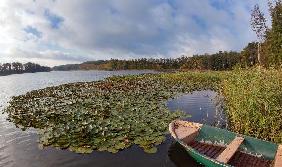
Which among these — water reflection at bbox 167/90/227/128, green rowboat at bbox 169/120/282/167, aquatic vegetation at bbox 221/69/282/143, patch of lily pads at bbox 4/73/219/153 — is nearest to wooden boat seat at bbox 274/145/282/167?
green rowboat at bbox 169/120/282/167

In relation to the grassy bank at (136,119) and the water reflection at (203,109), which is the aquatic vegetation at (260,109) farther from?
the water reflection at (203,109)

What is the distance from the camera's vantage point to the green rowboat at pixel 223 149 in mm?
8742

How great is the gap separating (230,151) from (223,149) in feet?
4.10

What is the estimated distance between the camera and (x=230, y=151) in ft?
29.5

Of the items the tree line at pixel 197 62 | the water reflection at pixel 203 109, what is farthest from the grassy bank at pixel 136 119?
the tree line at pixel 197 62

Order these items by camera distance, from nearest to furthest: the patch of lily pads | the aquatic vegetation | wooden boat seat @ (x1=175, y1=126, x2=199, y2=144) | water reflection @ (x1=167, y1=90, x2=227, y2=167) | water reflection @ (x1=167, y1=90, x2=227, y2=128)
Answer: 1. wooden boat seat @ (x1=175, y1=126, x2=199, y2=144)
2. the aquatic vegetation
3. water reflection @ (x1=167, y1=90, x2=227, y2=167)
4. the patch of lily pads
5. water reflection @ (x1=167, y1=90, x2=227, y2=128)

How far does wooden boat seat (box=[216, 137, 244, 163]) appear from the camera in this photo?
8539 millimetres

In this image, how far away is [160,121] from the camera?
1496 centimetres

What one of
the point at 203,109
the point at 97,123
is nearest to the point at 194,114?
the point at 203,109

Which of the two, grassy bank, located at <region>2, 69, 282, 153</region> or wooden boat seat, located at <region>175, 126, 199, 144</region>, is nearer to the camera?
wooden boat seat, located at <region>175, 126, 199, 144</region>

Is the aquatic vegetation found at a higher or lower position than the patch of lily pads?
higher

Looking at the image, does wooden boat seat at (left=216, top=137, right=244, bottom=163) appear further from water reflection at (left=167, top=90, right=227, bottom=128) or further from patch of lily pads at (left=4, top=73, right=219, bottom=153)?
water reflection at (left=167, top=90, right=227, bottom=128)

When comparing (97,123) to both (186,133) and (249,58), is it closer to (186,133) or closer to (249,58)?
(186,133)

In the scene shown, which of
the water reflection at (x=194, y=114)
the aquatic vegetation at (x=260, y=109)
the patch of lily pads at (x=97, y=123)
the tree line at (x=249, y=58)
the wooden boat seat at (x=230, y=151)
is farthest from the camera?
the tree line at (x=249, y=58)
